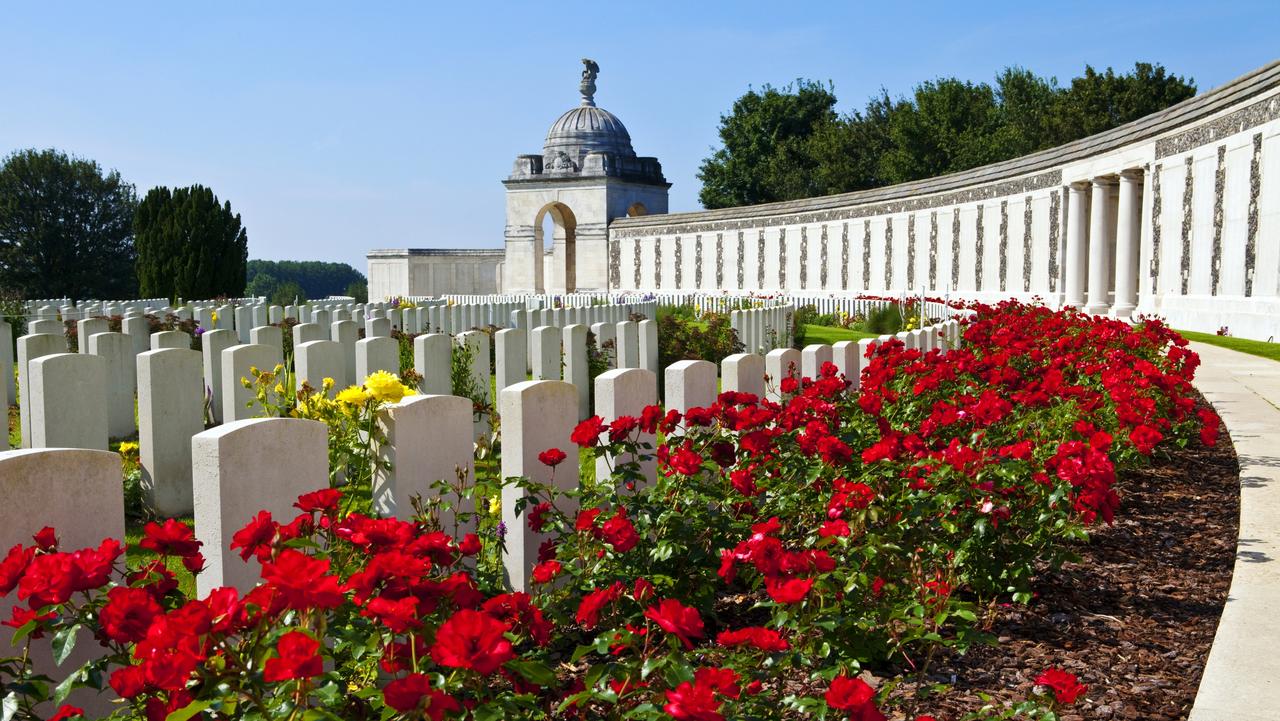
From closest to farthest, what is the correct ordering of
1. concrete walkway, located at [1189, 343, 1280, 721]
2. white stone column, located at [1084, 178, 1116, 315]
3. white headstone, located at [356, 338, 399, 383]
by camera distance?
concrete walkway, located at [1189, 343, 1280, 721], white headstone, located at [356, 338, 399, 383], white stone column, located at [1084, 178, 1116, 315]

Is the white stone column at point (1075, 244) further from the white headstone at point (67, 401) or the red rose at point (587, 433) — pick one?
the red rose at point (587, 433)

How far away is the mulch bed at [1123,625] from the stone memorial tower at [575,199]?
156ft

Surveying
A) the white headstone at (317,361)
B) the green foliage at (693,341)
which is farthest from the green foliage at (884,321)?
the white headstone at (317,361)

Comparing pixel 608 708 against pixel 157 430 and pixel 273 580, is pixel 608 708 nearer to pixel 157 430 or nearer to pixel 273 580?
pixel 273 580

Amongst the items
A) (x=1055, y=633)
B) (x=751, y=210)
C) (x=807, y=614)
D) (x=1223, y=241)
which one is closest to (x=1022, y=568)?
(x=1055, y=633)

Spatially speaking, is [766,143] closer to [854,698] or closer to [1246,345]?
[1246,345]

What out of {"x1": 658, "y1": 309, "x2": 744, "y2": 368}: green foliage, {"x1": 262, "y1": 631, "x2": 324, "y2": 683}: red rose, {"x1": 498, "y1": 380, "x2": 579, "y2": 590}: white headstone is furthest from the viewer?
{"x1": 658, "y1": 309, "x2": 744, "y2": 368}: green foliage

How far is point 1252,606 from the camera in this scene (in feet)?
11.7

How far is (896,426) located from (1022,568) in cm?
222

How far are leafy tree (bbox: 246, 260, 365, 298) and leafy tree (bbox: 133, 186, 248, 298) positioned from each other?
87.6 metres

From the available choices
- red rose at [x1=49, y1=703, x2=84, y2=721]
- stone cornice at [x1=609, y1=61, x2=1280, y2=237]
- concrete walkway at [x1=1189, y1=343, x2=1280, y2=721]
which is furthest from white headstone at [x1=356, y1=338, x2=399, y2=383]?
stone cornice at [x1=609, y1=61, x2=1280, y2=237]

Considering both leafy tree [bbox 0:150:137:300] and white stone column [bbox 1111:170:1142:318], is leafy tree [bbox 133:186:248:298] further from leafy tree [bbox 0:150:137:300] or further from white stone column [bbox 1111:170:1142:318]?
white stone column [bbox 1111:170:1142:318]

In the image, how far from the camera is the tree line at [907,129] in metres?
42.6

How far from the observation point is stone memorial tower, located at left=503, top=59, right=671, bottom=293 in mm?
52281
